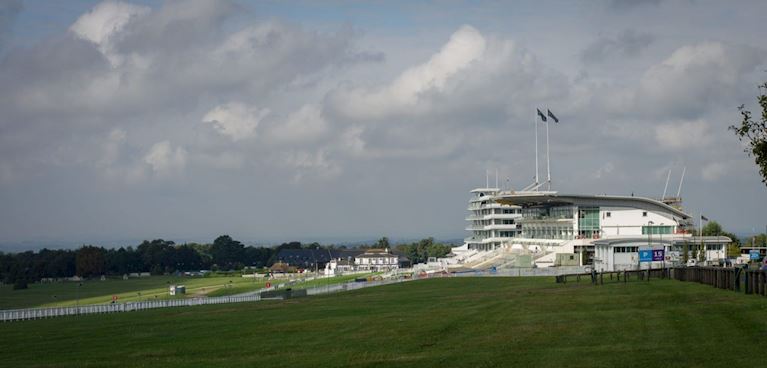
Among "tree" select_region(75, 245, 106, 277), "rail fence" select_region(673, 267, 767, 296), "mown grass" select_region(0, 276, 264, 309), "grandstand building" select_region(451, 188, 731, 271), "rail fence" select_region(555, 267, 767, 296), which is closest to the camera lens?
"rail fence" select_region(673, 267, 767, 296)

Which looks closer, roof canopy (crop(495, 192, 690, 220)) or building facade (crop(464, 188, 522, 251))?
roof canopy (crop(495, 192, 690, 220))

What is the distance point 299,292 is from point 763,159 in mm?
45917

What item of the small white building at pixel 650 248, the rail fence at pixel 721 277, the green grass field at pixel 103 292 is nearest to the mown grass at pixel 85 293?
the green grass field at pixel 103 292

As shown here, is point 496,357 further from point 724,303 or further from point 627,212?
point 627,212

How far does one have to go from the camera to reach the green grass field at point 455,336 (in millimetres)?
24188

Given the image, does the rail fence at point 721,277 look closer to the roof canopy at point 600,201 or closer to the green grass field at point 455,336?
the green grass field at point 455,336

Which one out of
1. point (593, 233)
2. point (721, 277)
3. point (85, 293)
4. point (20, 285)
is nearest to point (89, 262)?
point (20, 285)

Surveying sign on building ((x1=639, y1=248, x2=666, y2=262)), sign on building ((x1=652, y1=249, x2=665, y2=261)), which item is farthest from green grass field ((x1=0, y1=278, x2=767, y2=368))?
sign on building ((x1=652, y1=249, x2=665, y2=261))

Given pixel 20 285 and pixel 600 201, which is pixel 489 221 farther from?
pixel 20 285

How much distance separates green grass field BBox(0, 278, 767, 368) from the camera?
2419cm

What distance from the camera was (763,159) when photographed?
119 ft

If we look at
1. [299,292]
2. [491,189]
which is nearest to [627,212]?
[491,189]

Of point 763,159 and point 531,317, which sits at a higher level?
point 763,159

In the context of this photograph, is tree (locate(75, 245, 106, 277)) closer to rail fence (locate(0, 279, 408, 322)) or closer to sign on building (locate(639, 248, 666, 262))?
rail fence (locate(0, 279, 408, 322))
